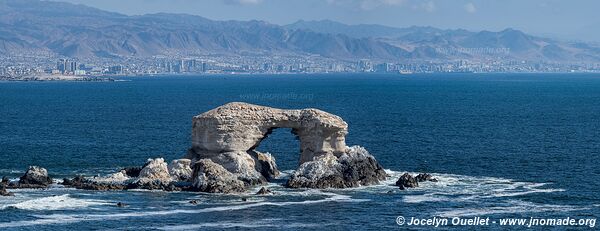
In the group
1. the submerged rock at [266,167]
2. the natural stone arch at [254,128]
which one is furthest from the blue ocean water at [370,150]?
the natural stone arch at [254,128]

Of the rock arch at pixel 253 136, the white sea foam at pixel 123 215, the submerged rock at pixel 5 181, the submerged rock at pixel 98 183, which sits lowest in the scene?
the submerged rock at pixel 5 181

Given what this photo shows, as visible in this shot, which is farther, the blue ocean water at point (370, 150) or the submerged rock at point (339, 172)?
the submerged rock at point (339, 172)

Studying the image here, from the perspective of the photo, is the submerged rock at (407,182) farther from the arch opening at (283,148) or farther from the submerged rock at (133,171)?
the submerged rock at (133,171)

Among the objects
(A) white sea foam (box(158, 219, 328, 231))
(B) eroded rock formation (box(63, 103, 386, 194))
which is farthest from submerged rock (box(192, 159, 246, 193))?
(A) white sea foam (box(158, 219, 328, 231))

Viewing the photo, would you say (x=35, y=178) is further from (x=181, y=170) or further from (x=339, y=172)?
(x=339, y=172)

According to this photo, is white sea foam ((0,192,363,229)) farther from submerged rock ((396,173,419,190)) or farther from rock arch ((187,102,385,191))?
rock arch ((187,102,385,191))

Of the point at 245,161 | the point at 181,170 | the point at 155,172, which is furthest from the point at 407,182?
the point at 155,172

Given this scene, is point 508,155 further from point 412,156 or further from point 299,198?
point 299,198
